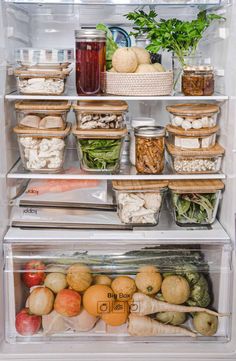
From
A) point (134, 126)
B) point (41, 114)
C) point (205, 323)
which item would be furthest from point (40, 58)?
point (205, 323)

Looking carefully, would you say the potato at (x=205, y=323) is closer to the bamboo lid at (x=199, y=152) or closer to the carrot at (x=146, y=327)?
the carrot at (x=146, y=327)

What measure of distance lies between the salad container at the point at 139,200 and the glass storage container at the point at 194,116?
8.9 inches

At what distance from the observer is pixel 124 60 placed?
→ 1976mm

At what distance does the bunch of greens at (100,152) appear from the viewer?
2.03 meters

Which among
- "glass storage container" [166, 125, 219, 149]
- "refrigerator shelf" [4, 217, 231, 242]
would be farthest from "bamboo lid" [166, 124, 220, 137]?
"refrigerator shelf" [4, 217, 231, 242]

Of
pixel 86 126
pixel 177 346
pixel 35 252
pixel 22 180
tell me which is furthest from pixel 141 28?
pixel 177 346

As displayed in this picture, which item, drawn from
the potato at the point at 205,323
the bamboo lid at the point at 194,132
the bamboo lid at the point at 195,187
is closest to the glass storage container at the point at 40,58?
the bamboo lid at the point at 194,132

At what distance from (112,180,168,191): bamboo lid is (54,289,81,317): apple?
412mm

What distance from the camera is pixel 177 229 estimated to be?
Result: 2.10 m

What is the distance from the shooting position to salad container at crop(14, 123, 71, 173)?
2.00 metres

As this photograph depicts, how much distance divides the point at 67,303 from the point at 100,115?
67cm

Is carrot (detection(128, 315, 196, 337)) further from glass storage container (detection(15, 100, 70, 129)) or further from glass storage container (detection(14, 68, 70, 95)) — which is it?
glass storage container (detection(14, 68, 70, 95))

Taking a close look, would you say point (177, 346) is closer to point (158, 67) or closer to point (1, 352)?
point (1, 352)

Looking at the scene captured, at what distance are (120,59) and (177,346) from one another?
103 centimetres
